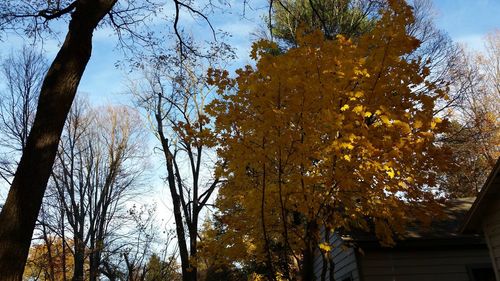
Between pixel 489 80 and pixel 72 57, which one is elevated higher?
pixel 489 80

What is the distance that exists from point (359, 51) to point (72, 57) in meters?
3.80

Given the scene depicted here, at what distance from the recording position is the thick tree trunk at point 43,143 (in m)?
3.21

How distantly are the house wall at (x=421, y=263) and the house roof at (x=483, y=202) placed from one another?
219 cm

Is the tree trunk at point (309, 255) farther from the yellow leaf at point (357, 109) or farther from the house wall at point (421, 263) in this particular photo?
the house wall at point (421, 263)

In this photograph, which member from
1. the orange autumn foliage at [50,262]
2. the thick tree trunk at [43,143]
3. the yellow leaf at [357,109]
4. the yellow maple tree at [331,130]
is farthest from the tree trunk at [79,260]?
the yellow leaf at [357,109]

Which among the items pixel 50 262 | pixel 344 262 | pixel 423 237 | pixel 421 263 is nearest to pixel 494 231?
pixel 423 237

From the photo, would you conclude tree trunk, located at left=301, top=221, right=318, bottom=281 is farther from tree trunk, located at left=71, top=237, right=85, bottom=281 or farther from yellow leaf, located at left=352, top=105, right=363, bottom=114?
tree trunk, located at left=71, top=237, right=85, bottom=281

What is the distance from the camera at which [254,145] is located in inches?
199

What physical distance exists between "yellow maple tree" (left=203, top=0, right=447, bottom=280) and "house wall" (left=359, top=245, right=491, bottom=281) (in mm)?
2910

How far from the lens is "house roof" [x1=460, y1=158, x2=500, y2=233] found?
5639 millimetres

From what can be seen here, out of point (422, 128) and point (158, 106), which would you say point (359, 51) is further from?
point (158, 106)

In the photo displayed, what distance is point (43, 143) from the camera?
368 cm

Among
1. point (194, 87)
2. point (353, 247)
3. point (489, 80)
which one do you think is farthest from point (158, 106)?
point (489, 80)

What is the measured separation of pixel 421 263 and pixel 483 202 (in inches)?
121
